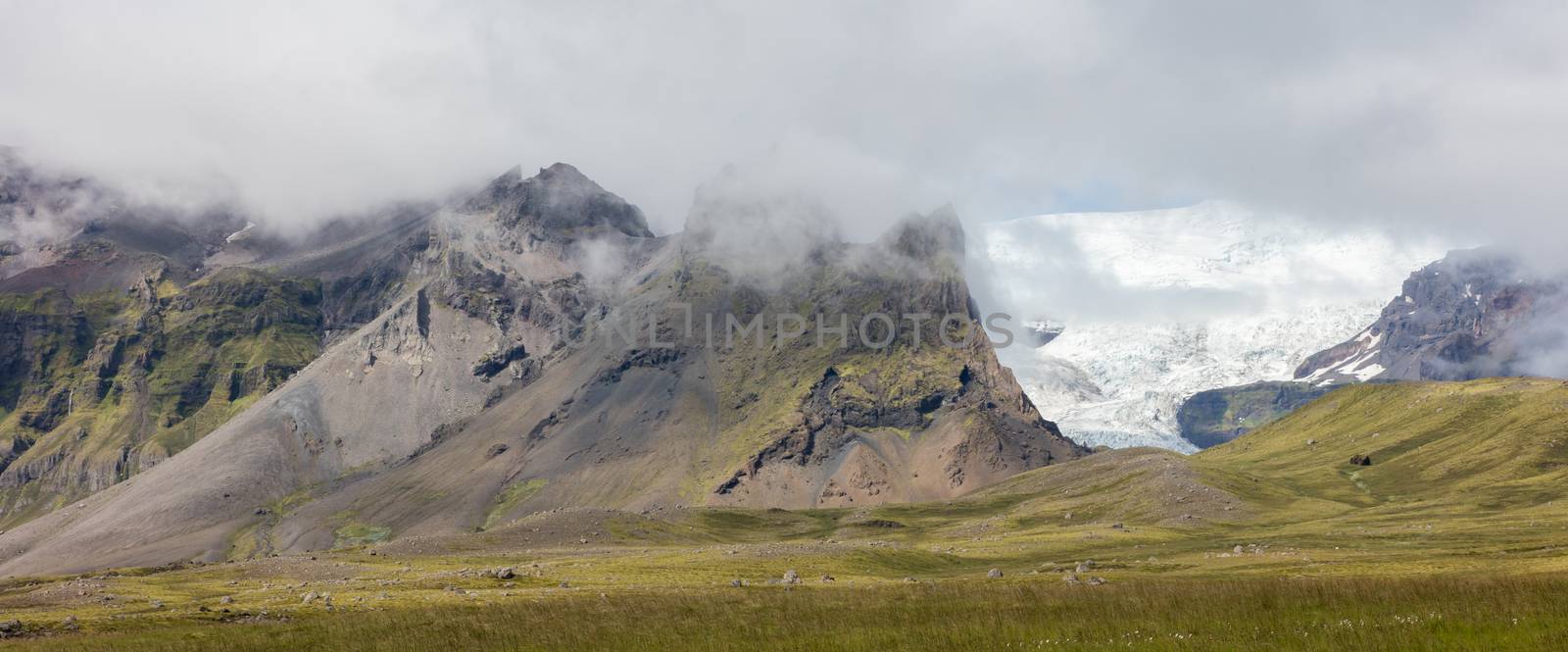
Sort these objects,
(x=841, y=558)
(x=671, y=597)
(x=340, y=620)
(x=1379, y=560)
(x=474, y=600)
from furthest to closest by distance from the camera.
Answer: (x=841, y=558)
(x=1379, y=560)
(x=474, y=600)
(x=671, y=597)
(x=340, y=620)

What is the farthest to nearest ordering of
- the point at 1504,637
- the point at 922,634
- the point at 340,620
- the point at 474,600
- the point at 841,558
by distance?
the point at 841,558 → the point at 474,600 → the point at 340,620 → the point at 922,634 → the point at 1504,637

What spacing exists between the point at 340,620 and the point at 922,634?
42.8 m

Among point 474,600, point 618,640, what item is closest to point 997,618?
point 618,640

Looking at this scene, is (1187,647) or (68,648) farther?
(68,648)

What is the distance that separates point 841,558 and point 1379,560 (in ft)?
239

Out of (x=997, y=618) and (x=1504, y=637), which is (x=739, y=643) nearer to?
(x=997, y=618)

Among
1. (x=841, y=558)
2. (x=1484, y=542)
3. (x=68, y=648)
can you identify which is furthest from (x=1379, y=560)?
(x=68, y=648)

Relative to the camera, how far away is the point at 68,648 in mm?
73000

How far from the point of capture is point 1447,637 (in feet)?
195

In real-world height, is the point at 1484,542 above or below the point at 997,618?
below

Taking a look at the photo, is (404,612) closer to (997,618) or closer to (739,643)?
(739,643)

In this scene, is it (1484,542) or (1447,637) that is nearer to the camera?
(1447,637)

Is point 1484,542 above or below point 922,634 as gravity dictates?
below

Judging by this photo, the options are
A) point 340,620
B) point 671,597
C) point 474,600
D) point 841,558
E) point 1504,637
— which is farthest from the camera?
point 841,558
